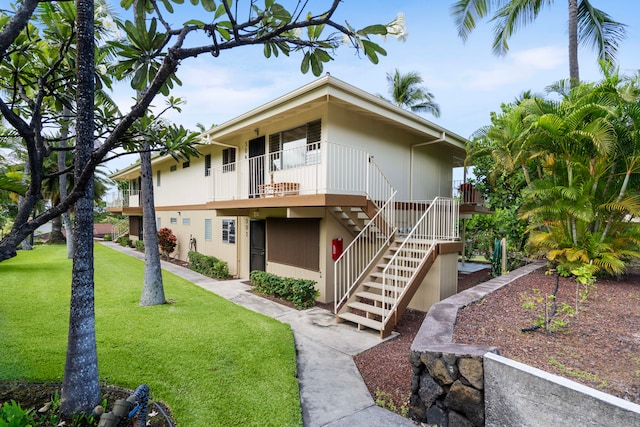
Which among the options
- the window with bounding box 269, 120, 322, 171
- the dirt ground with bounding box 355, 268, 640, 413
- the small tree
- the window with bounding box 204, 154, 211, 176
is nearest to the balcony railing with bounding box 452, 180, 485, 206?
the dirt ground with bounding box 355, 268, 640, 413

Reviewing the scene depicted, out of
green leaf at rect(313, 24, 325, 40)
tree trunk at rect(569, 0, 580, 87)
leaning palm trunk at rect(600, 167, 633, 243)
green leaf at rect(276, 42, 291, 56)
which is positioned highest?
tree trunk at rect(569, 0, 580, 87)

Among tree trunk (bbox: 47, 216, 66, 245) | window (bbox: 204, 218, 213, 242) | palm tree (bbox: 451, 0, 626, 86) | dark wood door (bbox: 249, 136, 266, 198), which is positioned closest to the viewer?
dark wood door (bbox: 249, 136, 266, 198)

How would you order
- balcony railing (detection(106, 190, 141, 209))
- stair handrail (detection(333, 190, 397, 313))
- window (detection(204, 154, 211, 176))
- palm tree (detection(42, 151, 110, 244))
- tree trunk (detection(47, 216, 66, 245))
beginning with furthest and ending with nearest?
tree trunk (detection(47, 216, 66, 245)), palm tree (detection(42, 151, 110, 244)), balcony railing (detection(106, 190, 141, 209)), window (detection(204, 154, 211, 176)), stair handrail (detection(333, 190, 397, 313))

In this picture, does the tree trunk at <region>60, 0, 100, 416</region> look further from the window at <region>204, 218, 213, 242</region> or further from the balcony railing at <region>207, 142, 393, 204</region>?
the window at <region>204, 218, 213, 242</region>

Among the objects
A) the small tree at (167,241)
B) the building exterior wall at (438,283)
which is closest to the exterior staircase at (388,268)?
the building exterior wall at (438,283)

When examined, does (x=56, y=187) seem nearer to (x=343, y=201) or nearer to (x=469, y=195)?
(x=343, y=201)

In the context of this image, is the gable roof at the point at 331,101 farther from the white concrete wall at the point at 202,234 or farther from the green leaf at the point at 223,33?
the white concrete wall at the point at 202,234

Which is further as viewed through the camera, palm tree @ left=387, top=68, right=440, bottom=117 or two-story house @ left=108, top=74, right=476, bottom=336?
palm tree @ left=387, top=68, right=440, bottom=117

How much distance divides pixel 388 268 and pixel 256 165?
230 inches

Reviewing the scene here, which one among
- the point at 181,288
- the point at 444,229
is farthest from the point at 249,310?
the point at 444,229

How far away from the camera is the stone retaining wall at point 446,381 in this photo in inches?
122

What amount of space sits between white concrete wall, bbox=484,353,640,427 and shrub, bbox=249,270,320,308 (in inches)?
209

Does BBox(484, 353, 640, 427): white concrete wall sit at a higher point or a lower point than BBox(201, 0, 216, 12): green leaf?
lower

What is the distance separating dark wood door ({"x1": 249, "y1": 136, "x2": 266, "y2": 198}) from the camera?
10.4 metres
